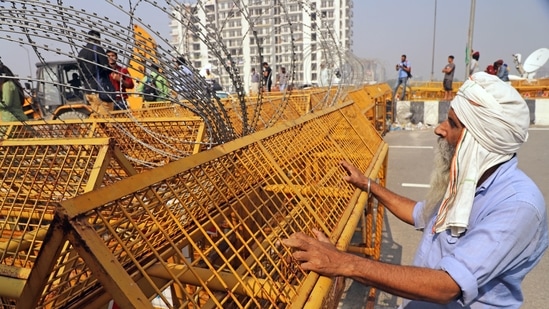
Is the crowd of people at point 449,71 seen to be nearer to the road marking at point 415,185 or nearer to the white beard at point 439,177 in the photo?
the road marking at point 415,185

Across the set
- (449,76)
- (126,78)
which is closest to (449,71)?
(449,76)

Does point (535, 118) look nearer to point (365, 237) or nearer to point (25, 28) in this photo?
point (365, 237)

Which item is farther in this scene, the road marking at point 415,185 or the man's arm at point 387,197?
the road marking at point 415,185

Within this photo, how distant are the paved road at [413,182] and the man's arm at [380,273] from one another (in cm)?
203

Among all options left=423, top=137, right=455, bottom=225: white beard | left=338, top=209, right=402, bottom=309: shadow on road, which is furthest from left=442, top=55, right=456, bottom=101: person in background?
left=423, top=137, right=455, bottom=225: white beard

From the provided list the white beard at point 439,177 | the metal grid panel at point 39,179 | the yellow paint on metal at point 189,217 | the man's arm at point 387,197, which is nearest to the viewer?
the yellow paint on metal at point 189,217

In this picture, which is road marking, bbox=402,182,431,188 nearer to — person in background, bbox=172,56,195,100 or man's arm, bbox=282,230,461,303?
person in background, bbox=172,56,195,100

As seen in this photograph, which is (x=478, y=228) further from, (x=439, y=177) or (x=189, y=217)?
(x=189, y=217)

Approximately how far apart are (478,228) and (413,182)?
5.53 m

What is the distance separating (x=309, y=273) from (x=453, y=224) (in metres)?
0.62

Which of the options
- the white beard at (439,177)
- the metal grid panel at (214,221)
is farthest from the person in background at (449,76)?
the white beard at (439,177)

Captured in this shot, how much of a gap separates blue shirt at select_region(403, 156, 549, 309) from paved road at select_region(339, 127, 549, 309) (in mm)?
1870

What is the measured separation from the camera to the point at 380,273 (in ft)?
4.45

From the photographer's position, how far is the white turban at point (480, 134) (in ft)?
4.56
